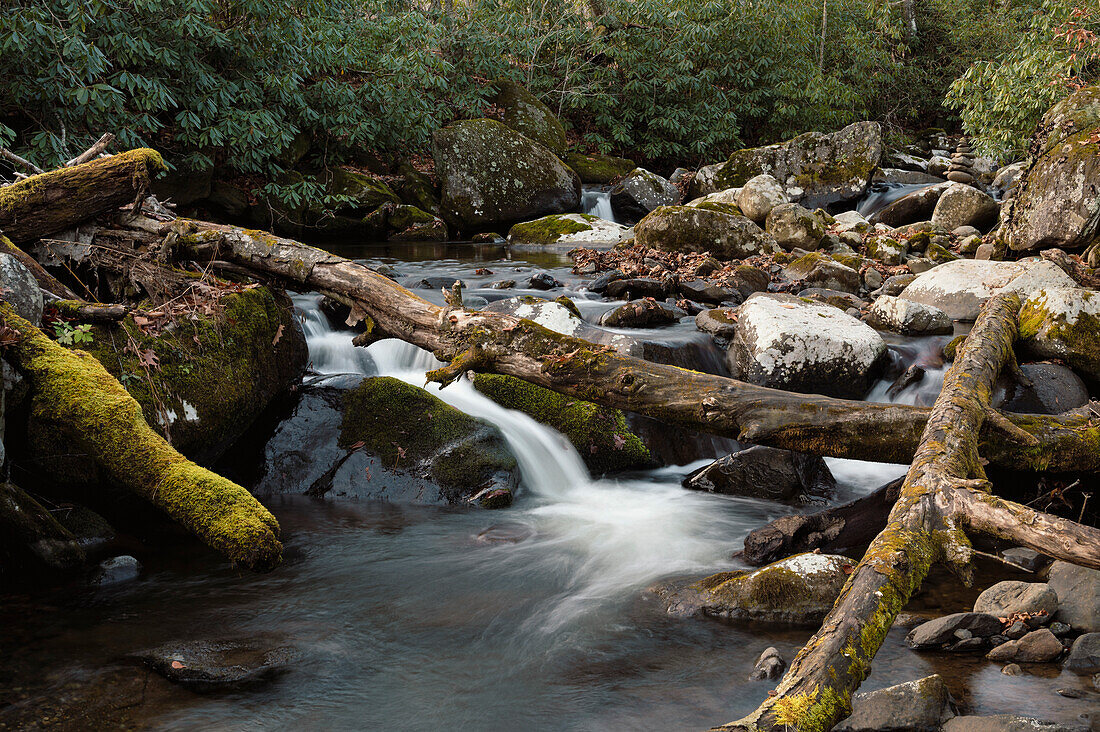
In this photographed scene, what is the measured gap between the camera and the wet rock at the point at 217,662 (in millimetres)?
3299

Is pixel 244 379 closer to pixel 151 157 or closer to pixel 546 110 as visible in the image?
pixel 151 157

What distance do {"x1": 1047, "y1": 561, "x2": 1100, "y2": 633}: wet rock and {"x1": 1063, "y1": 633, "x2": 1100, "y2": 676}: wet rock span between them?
0.47ft

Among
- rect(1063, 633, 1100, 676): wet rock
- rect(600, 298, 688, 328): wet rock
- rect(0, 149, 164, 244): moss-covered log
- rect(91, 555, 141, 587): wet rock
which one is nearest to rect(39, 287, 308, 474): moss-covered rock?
rect(91, 555, 141, 587): wet rock

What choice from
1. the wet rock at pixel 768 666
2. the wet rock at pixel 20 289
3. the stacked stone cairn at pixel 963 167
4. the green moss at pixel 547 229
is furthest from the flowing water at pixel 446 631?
the stacked stone cairn at pixel 963 167

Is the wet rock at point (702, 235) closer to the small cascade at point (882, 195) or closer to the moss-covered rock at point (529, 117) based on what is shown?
the small cascade at point (882, 195)

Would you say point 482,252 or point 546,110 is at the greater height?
point 546,110

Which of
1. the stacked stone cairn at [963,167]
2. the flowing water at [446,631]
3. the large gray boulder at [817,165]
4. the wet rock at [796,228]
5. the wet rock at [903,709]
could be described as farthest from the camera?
the stacked stone cairn at [963,167]

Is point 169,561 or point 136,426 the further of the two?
point 169,561

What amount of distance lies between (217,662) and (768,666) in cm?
255

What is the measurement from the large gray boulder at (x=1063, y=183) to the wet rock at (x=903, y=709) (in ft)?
30.1

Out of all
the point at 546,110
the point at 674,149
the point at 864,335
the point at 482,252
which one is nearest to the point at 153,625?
the point at 864,335

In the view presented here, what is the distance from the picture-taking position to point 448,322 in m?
4.57

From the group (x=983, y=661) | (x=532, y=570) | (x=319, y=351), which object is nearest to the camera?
(x=983, y=661)

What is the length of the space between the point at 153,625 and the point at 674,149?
67.5 feet
